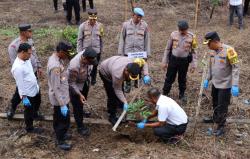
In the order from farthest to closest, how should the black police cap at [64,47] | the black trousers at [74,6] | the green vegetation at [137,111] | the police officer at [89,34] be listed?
the black trousers at [74,6] → the police officer at [89,34] → the green vegetation at [137,111] → the black police cap at [64,47]

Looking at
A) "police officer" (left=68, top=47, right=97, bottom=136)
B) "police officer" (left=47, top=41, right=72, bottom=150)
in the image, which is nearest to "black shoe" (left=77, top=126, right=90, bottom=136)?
"police officer" (left=68, top=47, right=97, bottom=136)

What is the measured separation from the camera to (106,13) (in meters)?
12.7

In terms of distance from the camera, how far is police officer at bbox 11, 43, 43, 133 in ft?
18.1

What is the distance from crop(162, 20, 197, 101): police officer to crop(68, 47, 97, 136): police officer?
69.8 inches

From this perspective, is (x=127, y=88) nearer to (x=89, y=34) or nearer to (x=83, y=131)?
(x=89, y=34)

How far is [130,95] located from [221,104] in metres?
1.91

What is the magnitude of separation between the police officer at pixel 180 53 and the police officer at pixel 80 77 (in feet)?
5.82

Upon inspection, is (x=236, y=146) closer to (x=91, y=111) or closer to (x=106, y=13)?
(x=91, y=111)

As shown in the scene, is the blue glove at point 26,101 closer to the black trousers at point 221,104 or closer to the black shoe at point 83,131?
the black shoe at point 83,131

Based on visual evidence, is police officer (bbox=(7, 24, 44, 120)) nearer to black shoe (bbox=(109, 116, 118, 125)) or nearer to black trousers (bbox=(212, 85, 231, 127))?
black shoe (bbox=(109, 116, 118, 125))

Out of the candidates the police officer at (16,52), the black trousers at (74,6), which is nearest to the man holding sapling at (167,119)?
the police officer at (16,52)

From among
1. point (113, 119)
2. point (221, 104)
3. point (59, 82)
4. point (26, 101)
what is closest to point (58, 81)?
point (59, 82)

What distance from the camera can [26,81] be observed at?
224 inches

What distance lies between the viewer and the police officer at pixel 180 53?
6.77m
